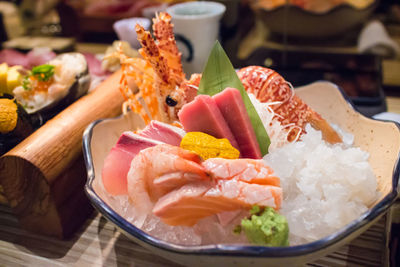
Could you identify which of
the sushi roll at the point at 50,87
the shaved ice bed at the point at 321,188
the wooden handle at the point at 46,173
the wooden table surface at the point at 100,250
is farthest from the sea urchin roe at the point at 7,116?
the shaved ice bed at the point at 321,188

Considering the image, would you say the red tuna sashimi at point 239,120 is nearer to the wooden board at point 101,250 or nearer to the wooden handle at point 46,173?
the wooden board at point 101,250

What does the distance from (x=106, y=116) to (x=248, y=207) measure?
35.1 inches

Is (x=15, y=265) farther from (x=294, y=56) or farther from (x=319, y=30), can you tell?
(x=319, y=30)

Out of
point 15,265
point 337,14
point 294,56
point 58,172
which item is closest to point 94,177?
point 58,172

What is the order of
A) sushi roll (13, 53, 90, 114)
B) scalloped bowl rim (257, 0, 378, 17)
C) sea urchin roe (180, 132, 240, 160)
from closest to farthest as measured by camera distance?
1. sea urchin roe (180, 132, 240, 160)
2. sushi roll (13, 53, 90, 114)
3. scalloped bowl rim (257, 0, 378, 17)

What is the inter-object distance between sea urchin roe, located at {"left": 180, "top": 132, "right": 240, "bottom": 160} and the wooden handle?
0.50 metres

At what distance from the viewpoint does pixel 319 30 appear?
2707mm

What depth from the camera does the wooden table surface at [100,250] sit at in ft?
3.59

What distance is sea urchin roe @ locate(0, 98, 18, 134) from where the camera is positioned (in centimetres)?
120

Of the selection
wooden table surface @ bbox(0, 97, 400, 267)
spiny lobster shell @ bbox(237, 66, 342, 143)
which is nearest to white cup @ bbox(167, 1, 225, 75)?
→ spiny lobster shell @ bbox(237, 66, 342, 143)

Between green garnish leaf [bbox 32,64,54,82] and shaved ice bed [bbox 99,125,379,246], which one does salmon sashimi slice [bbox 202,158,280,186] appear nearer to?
shaved ice bed [bbox 99,125,379,246]

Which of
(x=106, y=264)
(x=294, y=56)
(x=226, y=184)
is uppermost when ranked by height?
(x=226, y=184)

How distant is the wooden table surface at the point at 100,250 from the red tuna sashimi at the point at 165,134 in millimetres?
389

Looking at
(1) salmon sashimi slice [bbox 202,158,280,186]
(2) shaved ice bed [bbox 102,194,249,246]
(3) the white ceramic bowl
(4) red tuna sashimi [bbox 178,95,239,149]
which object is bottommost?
(2) shaved ice bed [bbox 102,194,249,246]
